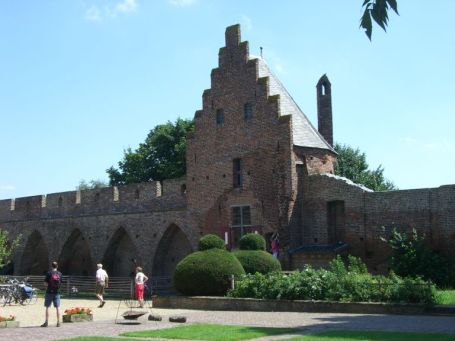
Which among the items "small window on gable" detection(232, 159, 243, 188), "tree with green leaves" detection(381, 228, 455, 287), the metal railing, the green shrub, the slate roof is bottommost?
the metal railing

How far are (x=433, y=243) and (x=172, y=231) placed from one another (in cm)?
1405

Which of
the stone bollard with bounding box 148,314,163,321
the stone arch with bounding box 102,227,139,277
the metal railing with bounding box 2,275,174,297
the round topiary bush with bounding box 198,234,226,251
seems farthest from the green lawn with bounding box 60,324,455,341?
the stone arch with bounding box 102,227,139,277

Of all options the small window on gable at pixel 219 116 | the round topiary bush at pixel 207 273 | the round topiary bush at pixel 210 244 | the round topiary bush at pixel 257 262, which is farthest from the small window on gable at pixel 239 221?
the round topiary bush at pixel 207 273

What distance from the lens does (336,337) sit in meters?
11.0

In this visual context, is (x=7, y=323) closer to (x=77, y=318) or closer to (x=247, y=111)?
(x=77, y=318)

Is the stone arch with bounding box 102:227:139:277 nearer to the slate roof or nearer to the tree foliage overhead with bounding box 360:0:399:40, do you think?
the slate roof

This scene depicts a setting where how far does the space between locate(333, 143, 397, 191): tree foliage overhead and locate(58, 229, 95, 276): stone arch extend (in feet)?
56.7

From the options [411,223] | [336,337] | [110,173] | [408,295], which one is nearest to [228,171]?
[411,223]

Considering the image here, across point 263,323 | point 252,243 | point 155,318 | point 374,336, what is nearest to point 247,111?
point 252,243

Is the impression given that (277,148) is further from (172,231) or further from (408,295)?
(408,295)

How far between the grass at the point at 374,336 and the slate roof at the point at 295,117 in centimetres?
1589

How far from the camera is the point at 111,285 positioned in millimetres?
32844

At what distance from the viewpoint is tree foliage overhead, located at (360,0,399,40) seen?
408 cm

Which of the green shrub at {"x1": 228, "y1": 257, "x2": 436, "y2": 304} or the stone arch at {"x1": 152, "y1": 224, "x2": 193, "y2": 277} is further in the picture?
the stone arch at {"x1": 152, "y1": 224, "x2": 193, "y2": 277}
